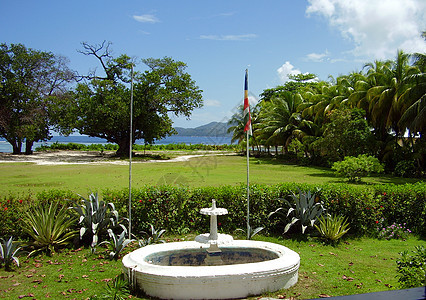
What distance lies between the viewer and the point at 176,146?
2080 inches

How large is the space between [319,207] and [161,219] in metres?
3.50

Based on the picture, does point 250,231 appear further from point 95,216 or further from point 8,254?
point 8,254

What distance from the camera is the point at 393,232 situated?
812 centimetres

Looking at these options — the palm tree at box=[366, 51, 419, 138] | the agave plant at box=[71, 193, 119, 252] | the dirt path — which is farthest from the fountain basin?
the dirt path

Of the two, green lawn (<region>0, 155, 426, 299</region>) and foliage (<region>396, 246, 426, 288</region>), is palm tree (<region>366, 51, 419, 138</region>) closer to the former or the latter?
green lawn (<region>0, 155, 426, 299</region>)

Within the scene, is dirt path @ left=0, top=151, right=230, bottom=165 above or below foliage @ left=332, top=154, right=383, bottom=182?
below

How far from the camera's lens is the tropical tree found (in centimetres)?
3341

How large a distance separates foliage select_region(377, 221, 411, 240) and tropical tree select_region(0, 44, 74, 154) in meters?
32.0

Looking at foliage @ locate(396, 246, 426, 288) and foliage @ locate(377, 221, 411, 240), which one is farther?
foliage @ locate(377, 221, 411, 240)

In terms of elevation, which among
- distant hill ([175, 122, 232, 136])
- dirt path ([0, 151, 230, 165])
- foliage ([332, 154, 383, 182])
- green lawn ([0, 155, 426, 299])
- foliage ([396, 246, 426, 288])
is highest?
distant hill ([175, 122, 232, 136])

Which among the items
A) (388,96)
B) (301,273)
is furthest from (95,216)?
(388,96)

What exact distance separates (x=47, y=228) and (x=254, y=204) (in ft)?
14.0

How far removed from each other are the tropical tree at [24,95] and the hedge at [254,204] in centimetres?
2898

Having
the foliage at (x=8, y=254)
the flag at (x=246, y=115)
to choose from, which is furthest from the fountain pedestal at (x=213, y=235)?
the foliage at (x=8, y=254)
